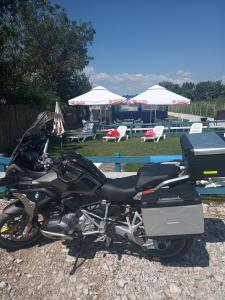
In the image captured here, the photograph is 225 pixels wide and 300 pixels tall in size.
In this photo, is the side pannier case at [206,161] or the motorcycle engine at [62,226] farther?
the motorcycle engine at [62,226]

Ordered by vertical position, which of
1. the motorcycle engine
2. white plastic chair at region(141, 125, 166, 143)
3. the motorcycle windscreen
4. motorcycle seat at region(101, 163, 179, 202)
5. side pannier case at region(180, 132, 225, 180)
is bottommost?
white plastic chair at region(141, 125, 166, 143)

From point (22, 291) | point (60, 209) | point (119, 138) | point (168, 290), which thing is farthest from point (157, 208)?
point (119, 138)

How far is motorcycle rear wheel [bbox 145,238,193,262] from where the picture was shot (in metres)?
3.23

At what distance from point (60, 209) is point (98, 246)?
777 millimetres

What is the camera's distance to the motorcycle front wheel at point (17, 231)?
141 inches

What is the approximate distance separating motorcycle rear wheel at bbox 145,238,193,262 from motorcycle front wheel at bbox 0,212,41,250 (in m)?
1.50

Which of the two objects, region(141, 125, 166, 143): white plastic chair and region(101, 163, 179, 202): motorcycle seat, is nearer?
region(101, 163, 179, 202): motorcycle seat

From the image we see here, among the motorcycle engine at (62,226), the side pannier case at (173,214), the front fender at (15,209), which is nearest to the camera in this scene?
the side pannier case at (173,214)

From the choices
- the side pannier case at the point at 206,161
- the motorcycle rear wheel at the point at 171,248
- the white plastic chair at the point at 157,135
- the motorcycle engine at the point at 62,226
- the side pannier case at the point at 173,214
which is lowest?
the white plastic chair at the point at 157,135

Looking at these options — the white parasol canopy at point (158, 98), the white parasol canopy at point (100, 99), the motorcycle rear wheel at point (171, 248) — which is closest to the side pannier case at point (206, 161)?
the motorcycle rear wheel at point (171, 248)

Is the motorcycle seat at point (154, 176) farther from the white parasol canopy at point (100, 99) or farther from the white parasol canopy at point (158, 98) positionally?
the white parasol canopy at point (100, 99)

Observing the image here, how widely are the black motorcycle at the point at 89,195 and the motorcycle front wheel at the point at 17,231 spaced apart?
0.53ft

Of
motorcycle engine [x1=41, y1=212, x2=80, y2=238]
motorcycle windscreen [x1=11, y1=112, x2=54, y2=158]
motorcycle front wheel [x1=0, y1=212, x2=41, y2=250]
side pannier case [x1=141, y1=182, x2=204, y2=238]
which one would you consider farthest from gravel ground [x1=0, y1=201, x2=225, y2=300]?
motorcycle windscreen [x1=11, y1=112, x2=54, y2=158]

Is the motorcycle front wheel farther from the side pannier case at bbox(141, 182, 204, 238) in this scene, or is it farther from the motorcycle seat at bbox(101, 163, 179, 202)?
the side pannier case at bbox(141, 182, 204, 238)
